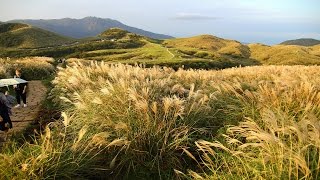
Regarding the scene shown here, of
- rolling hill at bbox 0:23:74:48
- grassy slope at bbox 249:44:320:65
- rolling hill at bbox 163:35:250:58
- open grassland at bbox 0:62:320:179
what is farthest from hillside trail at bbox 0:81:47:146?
rolling hill at bbox 0:23:74:48

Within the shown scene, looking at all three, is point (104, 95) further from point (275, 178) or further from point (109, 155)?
point (275, 178)

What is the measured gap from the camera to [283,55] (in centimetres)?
9406

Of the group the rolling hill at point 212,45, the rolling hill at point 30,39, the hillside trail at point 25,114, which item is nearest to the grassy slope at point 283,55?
the rolling hill at point 212,45

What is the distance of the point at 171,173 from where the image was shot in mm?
7105

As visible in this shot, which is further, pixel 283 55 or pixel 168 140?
pixel 283 55

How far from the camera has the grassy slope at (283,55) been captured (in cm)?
8475

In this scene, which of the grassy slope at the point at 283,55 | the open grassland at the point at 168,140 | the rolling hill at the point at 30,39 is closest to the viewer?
the open grassland at the point at 168,140

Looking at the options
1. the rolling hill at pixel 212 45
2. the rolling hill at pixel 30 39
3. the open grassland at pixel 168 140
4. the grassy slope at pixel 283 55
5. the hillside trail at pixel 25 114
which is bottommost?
the rolling hill at pixel 30 39

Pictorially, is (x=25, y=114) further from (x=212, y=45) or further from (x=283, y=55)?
(x=212, y=45)

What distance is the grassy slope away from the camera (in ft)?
278

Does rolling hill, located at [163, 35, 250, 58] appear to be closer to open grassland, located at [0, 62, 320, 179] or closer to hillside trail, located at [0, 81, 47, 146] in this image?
hillside trail, located at [0, 81, 47, 146]

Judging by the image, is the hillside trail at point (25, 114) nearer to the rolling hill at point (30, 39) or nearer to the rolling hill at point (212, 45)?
the rolling hill at point (212, 45)

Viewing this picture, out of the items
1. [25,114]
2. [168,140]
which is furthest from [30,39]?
[168,140]

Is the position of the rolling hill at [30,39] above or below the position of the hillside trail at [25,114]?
below
